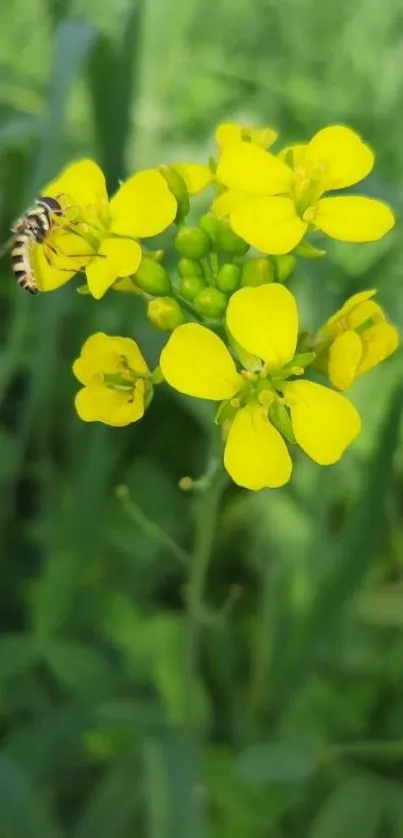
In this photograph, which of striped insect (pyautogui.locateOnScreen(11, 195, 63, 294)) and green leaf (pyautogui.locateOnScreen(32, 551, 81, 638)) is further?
green leaf (pyautogui.locateOnScreen(32, 551, 81, 638))

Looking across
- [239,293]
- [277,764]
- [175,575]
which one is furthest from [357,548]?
[239,293]

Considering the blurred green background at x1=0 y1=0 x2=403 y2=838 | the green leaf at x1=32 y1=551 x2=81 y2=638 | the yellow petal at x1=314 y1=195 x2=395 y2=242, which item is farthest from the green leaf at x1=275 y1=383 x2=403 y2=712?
the yellow petal at x1=314 y1=195 x2=395 y2=242

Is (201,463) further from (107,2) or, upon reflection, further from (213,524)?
(107,2)

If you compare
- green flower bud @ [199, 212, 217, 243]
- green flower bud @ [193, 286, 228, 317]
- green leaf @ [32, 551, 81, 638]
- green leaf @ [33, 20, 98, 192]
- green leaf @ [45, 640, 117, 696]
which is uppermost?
green leaf @ [33, 20, 98, 192]

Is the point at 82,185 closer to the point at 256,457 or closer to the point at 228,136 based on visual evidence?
the point at 228,136

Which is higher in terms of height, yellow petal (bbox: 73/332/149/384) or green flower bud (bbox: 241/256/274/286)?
green flower bud (bbox: 241/256/274/286)

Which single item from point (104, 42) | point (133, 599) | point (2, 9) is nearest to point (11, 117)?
point (104, 42)

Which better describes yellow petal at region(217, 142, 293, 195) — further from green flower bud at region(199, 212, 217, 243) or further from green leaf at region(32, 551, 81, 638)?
green leaf at region(32, 551, 81, 638)
